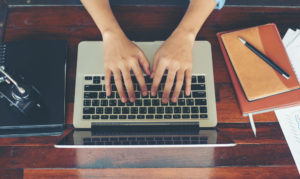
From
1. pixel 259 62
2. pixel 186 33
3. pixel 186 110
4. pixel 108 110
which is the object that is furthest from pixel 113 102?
pixel 259 62

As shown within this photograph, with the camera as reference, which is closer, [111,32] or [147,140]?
[147,140]

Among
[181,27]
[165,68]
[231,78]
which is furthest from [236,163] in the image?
[181,27]

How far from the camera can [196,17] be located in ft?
2.83

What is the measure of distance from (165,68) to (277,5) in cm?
54

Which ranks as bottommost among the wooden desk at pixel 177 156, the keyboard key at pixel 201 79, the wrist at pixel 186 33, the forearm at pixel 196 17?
the wooden desk at pixel 177 156

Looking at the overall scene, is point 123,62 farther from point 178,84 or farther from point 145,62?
point 178,84

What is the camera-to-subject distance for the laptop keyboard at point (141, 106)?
0.79 metres

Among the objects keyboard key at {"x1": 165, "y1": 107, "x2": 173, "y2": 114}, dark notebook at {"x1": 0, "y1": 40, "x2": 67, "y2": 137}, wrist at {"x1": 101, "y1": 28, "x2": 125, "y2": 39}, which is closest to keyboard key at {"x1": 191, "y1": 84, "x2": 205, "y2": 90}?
keyboard key at {"x1": 165, "y1": 107, "x2": 173, "y2": 114}

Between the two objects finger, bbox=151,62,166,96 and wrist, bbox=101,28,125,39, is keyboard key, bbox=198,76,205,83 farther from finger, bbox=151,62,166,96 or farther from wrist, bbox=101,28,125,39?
wrist, bbox=101,28,125,39

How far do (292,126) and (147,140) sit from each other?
519 millimetres

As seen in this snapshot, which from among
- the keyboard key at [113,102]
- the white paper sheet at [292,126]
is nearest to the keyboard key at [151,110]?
the keyboard key at [113,102]

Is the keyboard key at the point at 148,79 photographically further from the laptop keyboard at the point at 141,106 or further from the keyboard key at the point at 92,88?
the keyboard key at the point at 92,88

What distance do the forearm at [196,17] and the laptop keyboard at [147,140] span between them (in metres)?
0.37

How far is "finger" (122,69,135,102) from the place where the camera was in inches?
30.8
